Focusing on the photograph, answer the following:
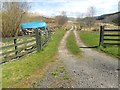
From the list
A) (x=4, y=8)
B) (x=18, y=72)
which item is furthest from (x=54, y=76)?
(x=4, y=8)

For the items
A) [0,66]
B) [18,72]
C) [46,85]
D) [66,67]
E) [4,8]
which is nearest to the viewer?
[46,85]

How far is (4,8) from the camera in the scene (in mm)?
32875

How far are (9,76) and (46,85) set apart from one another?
1.81 metres

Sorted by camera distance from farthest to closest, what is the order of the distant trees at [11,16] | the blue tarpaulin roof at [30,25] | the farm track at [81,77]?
the blue tarpaulin roof at [30,25] → the distant trees at [11,16] → the farm track at [81,77]

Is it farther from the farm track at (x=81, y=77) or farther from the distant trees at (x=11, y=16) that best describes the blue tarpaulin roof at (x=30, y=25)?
the farm track at (x=81, y=77)

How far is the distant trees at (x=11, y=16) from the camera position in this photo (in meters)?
32.9

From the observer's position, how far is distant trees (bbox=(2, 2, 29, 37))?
32938 millimetres

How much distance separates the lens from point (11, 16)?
33.8 m

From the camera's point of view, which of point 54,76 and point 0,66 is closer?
point 54,76

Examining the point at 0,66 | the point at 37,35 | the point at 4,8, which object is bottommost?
the point at 0,66

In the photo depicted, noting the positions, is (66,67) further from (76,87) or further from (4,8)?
(4,8)

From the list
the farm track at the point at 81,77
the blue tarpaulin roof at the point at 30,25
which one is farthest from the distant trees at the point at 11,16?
the farm track at the point at 81,77

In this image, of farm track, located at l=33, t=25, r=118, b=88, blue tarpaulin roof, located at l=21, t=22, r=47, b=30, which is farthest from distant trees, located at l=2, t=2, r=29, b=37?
farm track, located at l=33, t=25, r=118, b=88

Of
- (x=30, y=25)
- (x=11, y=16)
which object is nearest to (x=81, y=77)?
(x=11, y=16)
